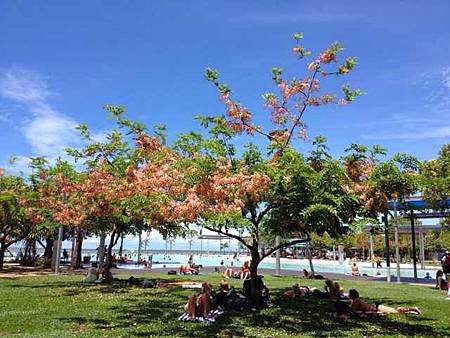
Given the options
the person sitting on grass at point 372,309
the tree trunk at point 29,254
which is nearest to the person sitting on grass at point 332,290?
the person sitting on grass at point 372,309

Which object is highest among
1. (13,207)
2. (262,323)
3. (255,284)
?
(13,207)

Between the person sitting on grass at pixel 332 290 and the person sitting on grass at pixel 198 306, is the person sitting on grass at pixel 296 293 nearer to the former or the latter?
the person sitting on grass at pixel 332 290

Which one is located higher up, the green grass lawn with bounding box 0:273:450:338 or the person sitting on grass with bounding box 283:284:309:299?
the person sitting on grass with bounding box 283:284:309:299

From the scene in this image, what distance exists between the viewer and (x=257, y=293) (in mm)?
15102

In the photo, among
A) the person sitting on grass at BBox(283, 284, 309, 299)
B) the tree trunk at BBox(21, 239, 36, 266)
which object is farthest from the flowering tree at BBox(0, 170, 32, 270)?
the person sitting on grass at BBox(283, 284, 309, 299)

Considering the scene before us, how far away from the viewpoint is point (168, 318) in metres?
13.1

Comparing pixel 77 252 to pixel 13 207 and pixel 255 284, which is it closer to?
pixel 13 207

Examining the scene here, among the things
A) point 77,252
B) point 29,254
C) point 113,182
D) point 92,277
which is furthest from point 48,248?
point 113,182

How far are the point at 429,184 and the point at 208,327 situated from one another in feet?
24.8

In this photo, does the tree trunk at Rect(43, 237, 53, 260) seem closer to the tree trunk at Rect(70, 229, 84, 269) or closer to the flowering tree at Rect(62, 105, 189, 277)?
the tree trunk at Rect(70, 229, 84, 269)

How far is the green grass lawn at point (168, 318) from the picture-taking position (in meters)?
11.1

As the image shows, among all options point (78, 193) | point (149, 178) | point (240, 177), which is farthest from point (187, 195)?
point (78, 193)

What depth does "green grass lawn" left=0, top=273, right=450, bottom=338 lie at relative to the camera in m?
11.1

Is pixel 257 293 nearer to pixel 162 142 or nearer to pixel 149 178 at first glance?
pixel 149 178
